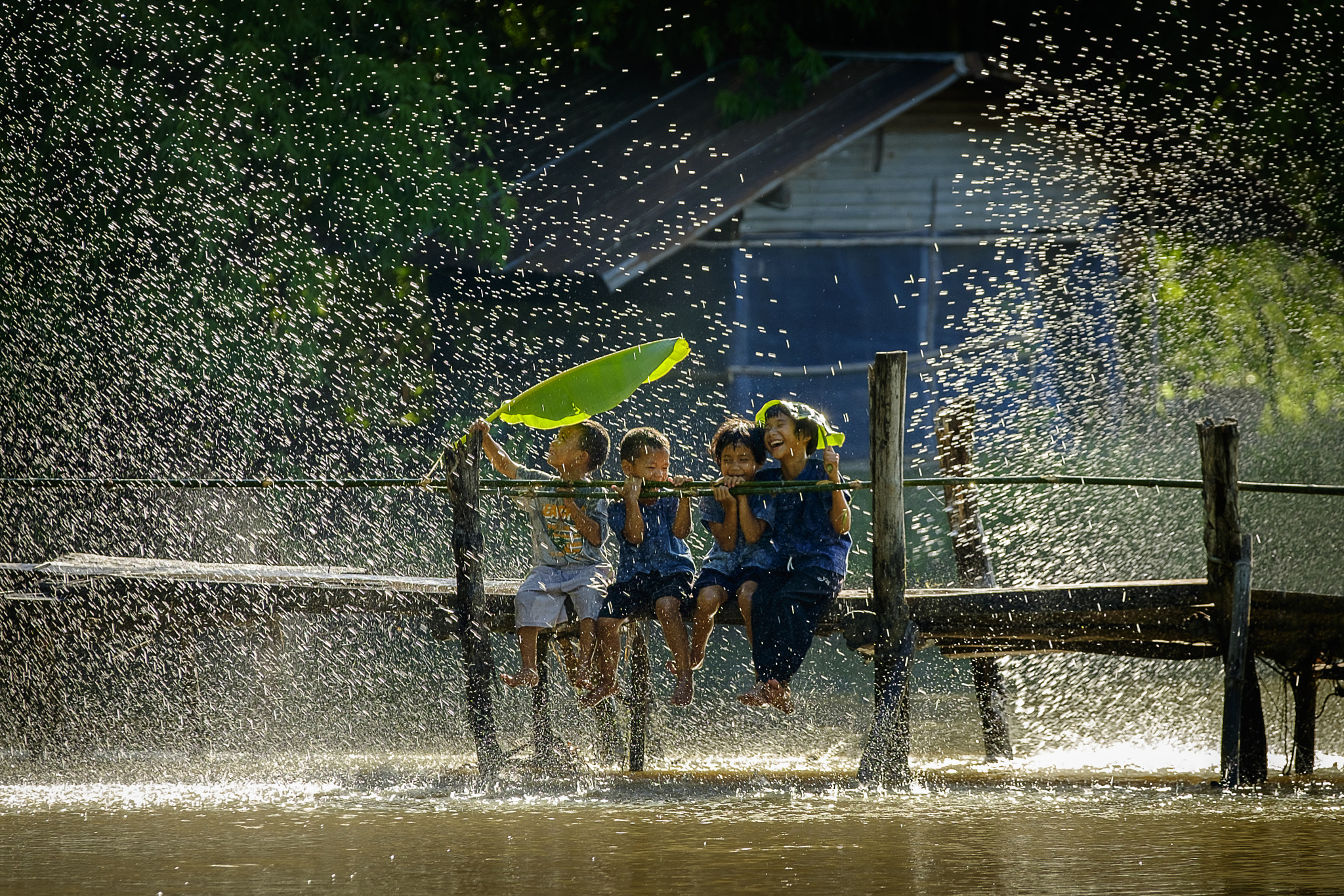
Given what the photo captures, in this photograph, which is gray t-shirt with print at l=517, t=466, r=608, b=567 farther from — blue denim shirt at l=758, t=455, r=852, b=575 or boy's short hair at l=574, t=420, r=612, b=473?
blue denim shirt at l=758, t=455, r=852, b=575

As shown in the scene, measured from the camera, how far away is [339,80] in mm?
12477

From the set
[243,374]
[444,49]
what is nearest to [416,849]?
[243,374]

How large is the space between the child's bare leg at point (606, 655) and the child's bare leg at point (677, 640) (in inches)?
10.1

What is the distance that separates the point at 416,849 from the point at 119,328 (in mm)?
7093

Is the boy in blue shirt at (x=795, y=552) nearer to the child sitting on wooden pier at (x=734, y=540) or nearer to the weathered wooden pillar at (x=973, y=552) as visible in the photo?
the child sitting on wooden pier at (x=734, y=540)

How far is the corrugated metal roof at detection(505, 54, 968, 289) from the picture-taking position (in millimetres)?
14953

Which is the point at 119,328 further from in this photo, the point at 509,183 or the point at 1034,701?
the point at 1034,701

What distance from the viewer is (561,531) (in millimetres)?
7621

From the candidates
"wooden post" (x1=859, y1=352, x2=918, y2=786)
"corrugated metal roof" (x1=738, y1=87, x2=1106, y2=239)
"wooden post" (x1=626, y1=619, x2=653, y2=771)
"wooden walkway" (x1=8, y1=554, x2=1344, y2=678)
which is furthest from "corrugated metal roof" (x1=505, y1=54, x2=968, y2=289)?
"wooden post" (x1=859, y1=352, x2=918, y2=786)

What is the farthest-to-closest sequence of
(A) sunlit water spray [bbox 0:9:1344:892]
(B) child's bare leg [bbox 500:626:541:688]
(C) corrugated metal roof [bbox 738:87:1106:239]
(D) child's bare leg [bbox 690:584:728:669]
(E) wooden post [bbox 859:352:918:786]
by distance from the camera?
(C) corrugated metal roof [bbox 738:87:1106:239], (B) child's bare leg [bbox 500:626:541:688], (D) child's bare leg [bbox 690:584:728:669], (E) wooden post [bbox 859:352:918:786], (A) sunlit water spray [bbox 0:9:1344:892]

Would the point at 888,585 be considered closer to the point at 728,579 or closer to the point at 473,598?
the point at 728,579

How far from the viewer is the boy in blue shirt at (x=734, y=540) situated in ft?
23.9

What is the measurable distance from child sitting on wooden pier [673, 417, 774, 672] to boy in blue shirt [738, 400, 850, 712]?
0.07 metres

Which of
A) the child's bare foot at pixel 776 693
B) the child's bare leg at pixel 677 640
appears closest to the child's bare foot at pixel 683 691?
the child's bare leg at pixel 677 640
